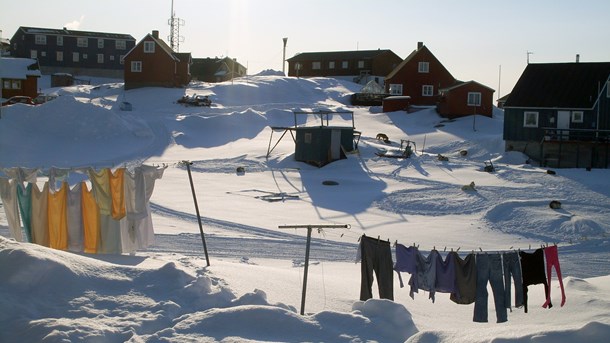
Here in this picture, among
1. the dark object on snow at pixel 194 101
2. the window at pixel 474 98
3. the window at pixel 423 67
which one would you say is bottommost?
the dark object on snow at pixel 194 101

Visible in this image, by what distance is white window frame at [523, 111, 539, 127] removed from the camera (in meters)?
42.0

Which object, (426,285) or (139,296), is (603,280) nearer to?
(426,285)

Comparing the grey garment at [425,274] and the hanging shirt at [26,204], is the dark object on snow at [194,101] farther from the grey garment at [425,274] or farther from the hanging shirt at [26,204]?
the grey garment at [425,274]

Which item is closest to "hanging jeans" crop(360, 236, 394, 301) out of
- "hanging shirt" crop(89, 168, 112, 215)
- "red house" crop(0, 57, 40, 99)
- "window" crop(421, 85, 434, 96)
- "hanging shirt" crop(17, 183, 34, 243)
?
"hanging shirt" crop(89, 168, 112, 215)

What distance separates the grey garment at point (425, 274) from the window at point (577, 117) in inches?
1253

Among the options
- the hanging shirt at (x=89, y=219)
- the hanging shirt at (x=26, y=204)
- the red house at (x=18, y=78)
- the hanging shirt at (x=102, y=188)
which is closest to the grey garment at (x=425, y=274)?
the hanging shirt at (x=102, y=188)

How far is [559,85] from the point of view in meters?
42.1

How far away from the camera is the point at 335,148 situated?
1458 inches

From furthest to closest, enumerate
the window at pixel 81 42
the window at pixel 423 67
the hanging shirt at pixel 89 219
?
the window at pixel 81 42, the window at pixel 423 67, the hanging shirt at pixel 89 219

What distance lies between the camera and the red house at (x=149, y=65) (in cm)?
6769

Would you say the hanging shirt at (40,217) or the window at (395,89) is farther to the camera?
the window at (395,89)

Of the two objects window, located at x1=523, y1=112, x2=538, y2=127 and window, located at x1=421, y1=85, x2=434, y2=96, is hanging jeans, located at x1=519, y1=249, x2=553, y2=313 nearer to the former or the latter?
window, located at x1=523, y1=112, x2=538, y2=127

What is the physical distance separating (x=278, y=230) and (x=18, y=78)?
4573cm

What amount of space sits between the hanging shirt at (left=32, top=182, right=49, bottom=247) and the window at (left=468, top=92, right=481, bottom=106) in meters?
42.9
